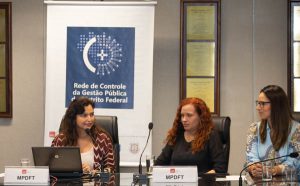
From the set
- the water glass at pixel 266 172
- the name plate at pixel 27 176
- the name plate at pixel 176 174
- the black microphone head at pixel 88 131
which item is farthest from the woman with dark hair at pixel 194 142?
the name plate at pixel 27 176

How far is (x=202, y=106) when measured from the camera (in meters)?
4.47

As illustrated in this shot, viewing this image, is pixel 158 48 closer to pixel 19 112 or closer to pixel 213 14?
pixel 213 14

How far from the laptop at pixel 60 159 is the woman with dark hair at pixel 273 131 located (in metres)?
1.24

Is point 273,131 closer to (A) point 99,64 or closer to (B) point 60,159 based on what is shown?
(B) point 60,159

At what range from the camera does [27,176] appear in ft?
11.5

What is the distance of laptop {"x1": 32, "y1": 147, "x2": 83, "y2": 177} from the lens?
12.1 ft

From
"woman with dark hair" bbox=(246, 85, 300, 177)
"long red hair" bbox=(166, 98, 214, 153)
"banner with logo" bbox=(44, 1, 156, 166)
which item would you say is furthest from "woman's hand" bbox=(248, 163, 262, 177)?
"banner with logo" bbox=(44, 1, 156, 166)

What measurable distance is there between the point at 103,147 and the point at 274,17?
2457mm

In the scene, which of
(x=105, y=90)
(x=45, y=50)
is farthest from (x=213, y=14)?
(x=45, y=50)

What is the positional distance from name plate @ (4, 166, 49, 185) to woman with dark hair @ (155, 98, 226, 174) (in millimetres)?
1224

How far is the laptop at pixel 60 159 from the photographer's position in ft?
12.1

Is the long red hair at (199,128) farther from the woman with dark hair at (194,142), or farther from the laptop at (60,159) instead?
the laptop at (60,159)

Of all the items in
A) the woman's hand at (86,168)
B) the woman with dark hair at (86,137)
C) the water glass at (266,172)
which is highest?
the woman with dark hair at (86,137)

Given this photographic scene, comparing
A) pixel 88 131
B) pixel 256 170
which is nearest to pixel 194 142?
pixel 256 170
